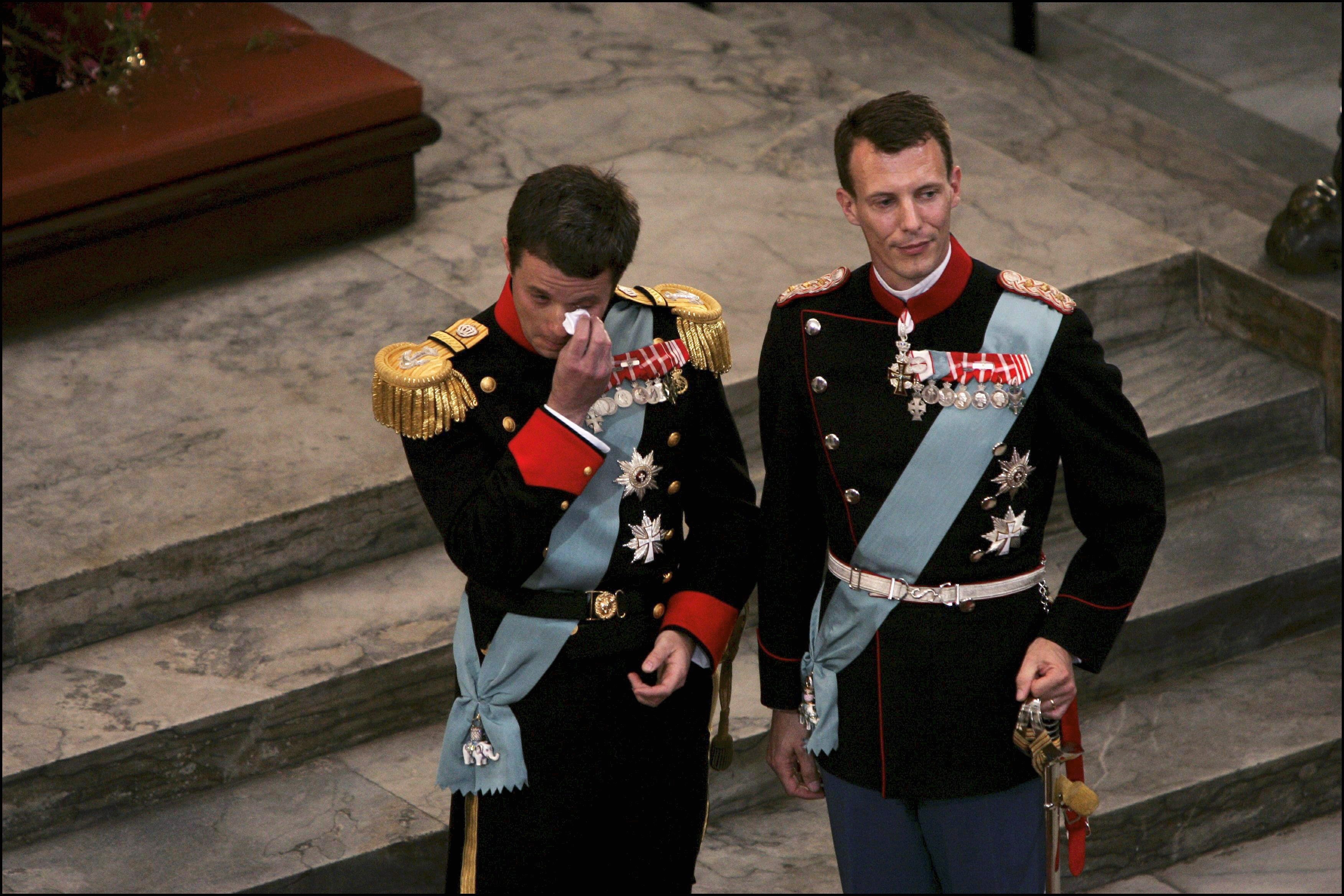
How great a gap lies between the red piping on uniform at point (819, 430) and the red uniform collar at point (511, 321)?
358 millimetres

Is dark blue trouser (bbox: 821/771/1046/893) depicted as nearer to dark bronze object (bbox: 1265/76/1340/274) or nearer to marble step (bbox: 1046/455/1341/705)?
marble step (bbox: 1046/455/1341/705)

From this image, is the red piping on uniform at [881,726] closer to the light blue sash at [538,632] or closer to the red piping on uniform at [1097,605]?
the red piping on uniform at [1097,605]

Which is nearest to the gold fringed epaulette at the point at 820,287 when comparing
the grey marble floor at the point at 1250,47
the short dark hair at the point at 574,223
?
the short dark hair at the point at 574,223

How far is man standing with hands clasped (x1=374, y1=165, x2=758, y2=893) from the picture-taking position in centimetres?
212

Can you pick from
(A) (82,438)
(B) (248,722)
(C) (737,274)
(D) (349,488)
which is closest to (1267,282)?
(C) (737,274)

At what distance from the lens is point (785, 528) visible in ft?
7.51

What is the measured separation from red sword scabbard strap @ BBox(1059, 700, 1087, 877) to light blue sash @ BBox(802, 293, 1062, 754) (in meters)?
0.27

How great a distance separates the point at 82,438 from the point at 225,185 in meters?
0.87

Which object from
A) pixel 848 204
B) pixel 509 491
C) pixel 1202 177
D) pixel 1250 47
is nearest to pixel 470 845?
pixel 509 491

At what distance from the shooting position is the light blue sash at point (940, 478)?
212 centimetres

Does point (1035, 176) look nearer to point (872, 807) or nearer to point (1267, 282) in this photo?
point (1267, 282)

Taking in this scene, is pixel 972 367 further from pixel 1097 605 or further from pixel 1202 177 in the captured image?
pixel 1202 177

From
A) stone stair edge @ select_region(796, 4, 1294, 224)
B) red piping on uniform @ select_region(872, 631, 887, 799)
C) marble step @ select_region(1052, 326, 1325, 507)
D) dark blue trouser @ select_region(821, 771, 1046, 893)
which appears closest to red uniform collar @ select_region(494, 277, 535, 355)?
red piping on uniform @ select_region(872, 631, 887, 799)

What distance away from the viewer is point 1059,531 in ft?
12.5
